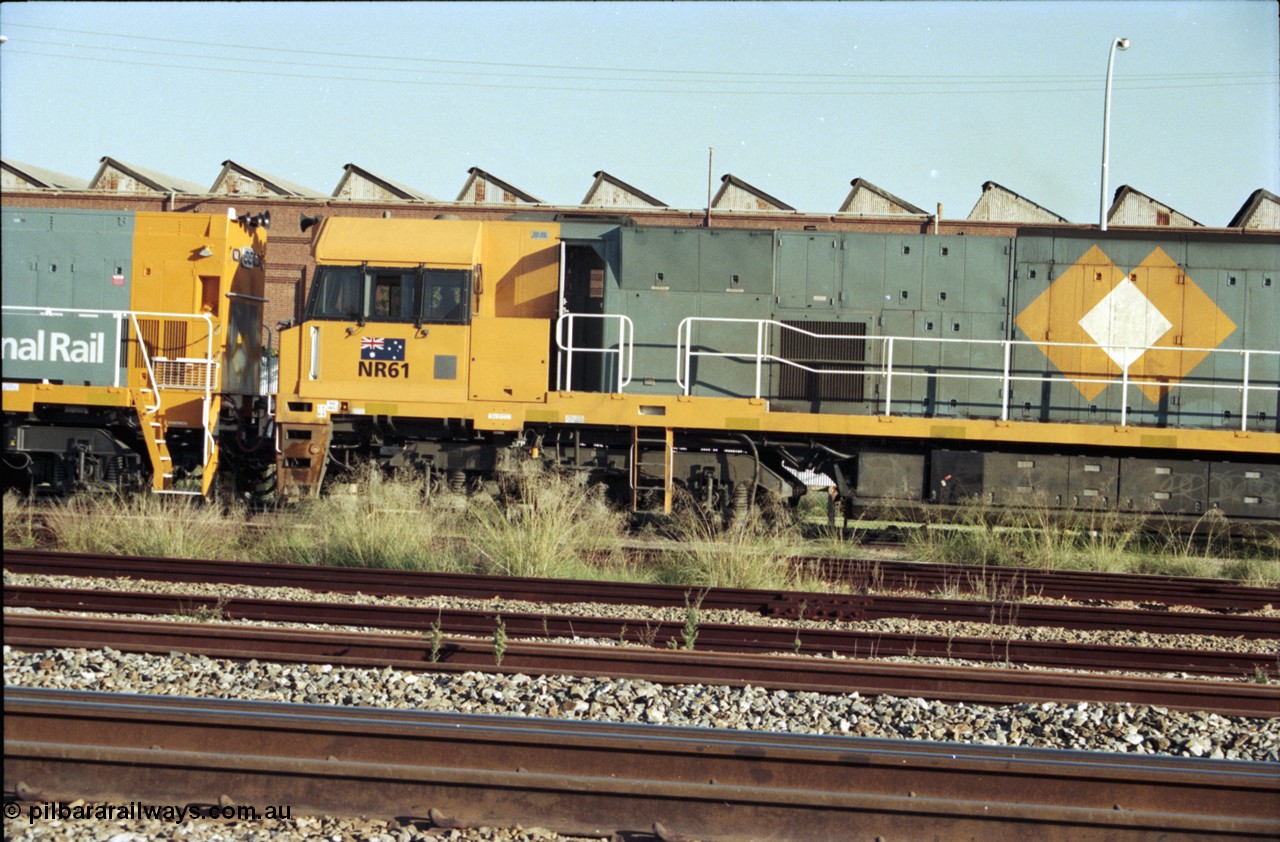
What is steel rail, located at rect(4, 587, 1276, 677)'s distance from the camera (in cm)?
705

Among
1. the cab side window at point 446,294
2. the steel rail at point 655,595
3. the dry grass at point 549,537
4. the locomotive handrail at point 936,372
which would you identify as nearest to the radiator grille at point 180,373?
the dry grass at point 549,537

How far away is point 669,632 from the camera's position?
24.1 ft

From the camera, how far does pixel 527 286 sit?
475 inches

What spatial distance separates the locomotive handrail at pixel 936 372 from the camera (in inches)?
438

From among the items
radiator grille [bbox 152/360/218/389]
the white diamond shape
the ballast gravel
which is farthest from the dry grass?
the ballast gravel

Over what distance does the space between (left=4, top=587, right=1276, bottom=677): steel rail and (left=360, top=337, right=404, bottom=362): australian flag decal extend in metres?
4.37

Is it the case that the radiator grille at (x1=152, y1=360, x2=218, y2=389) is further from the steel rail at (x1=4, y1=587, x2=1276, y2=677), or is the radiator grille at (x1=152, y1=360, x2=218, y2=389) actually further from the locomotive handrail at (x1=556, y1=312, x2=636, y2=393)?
the steel rail at (x1=4, y1=587, x2=1276, y2=677)

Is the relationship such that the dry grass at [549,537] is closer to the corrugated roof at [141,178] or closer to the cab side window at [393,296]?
the cab side window at [393,296]

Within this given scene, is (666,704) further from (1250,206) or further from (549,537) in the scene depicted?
(1250,206)

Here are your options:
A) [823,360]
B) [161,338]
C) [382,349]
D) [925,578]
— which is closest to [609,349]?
[823,360]

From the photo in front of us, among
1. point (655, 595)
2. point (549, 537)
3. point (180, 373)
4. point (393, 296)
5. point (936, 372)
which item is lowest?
point (655, 595)

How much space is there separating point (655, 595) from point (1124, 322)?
669 cm

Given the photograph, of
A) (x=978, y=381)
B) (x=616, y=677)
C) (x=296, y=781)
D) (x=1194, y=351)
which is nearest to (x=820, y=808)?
(x=296, y=781)

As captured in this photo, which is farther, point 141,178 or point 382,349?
point 141,178
